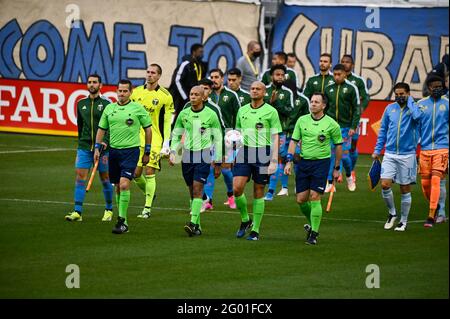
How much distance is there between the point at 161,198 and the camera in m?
22.5

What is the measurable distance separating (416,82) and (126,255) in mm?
17326

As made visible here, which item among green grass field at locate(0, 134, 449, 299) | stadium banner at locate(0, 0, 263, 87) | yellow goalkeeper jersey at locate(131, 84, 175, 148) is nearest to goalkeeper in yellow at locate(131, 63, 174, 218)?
yellow goalkeeper jersey at locate(131, 84, 175, 148)

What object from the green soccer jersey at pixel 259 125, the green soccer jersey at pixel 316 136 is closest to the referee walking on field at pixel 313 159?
the green soccer jersey at pixel 316 136

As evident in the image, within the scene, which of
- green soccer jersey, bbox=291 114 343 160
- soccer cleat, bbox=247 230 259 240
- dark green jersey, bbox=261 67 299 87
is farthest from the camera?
dark green jersey, bbox=261 67 299 87

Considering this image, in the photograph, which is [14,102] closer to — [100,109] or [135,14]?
[135,14]

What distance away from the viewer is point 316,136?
1744 cm

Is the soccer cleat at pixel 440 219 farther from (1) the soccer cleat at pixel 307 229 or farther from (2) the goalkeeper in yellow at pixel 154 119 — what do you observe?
(2) the goalkeeper in yellow at pixel 154 119

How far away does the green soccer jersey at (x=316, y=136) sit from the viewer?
686 inches

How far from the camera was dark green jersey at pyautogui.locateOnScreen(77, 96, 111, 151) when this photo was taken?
1930 centimetres

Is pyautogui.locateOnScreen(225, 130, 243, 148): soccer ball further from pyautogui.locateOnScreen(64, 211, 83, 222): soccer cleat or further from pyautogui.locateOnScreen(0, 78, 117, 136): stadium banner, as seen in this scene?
pyautogui.locateOnScreen(0, 78, 117, 136): stadium banner

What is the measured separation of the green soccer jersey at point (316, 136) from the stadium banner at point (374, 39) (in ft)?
46.9

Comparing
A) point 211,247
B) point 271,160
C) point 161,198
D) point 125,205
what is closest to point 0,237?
point 125,205

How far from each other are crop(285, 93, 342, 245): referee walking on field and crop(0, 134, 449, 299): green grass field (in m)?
0.58

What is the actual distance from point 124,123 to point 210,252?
306cm
